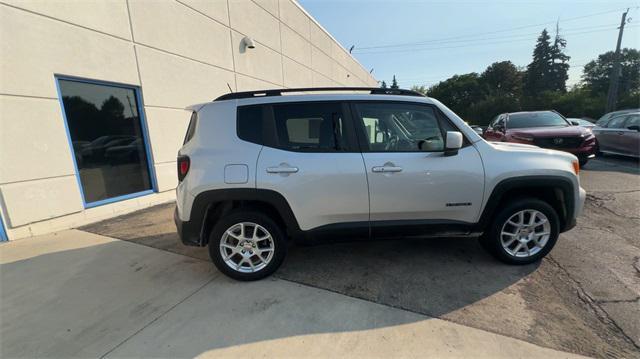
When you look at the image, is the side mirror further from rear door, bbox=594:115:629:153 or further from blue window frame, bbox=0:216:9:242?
rear door, bbox=594:115:629:153

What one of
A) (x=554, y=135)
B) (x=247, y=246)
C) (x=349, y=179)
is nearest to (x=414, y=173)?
(x=349, y=179)

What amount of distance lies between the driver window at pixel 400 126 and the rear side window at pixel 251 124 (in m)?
1.02

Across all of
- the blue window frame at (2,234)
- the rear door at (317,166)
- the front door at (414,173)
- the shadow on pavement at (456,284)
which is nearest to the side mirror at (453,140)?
the front door at (414,173)

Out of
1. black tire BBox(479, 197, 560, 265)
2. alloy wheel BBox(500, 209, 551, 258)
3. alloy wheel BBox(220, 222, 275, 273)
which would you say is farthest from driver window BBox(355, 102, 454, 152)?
alloy wheel BBox(220, 222, 275, 273)

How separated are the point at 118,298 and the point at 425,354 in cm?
279

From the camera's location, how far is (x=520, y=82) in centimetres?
5731

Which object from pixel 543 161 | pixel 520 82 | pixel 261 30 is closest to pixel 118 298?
pixel 543 161

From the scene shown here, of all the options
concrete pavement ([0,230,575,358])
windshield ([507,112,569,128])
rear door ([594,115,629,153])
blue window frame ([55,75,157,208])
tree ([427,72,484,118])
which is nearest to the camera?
concrete pavement ([0,230,575,358])

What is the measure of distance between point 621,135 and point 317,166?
1079 cm

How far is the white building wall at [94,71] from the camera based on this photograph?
429cm

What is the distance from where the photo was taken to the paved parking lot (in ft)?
7.57

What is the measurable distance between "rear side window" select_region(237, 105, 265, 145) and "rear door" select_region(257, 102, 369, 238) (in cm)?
10

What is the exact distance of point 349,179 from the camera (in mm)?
2949

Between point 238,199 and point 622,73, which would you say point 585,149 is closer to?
point 238,199
